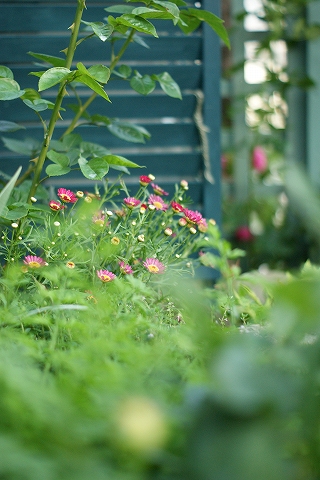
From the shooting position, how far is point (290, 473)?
382mm

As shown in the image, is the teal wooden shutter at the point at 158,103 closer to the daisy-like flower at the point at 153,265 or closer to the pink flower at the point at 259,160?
the daisy-like flower at the point at 153,265

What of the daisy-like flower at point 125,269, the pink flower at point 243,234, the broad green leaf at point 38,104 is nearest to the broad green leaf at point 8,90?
the broad green leaf at point 38,104

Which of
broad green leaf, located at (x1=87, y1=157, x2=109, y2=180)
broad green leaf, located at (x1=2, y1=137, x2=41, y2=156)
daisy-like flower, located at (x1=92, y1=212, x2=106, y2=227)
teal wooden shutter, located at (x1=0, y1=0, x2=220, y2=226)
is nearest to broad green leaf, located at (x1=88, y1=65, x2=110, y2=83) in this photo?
broad green leaf, located at (x1=87, y1=157, x2=109, y2=180)

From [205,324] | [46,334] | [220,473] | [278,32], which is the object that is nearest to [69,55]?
[46,334]

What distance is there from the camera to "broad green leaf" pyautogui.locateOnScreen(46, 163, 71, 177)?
109cm

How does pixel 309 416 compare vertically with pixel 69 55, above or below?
below

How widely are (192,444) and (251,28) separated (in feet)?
9.50

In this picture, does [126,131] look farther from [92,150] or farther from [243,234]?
[243,234]

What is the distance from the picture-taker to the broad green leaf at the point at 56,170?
109 centimetres

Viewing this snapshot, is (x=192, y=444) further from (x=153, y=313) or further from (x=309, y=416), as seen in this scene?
(x=153, y=313)

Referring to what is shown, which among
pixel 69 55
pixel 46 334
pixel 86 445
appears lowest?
pixel 46 334

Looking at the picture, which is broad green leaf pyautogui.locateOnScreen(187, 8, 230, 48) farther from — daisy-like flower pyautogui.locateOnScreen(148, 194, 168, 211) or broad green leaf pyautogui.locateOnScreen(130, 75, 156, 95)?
daisy-like flower pyautogui.locateOnScreen(148, 194, 168, 211)

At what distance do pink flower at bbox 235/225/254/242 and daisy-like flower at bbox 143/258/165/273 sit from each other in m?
1.93

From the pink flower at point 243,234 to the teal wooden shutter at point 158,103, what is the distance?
40.8 inches
